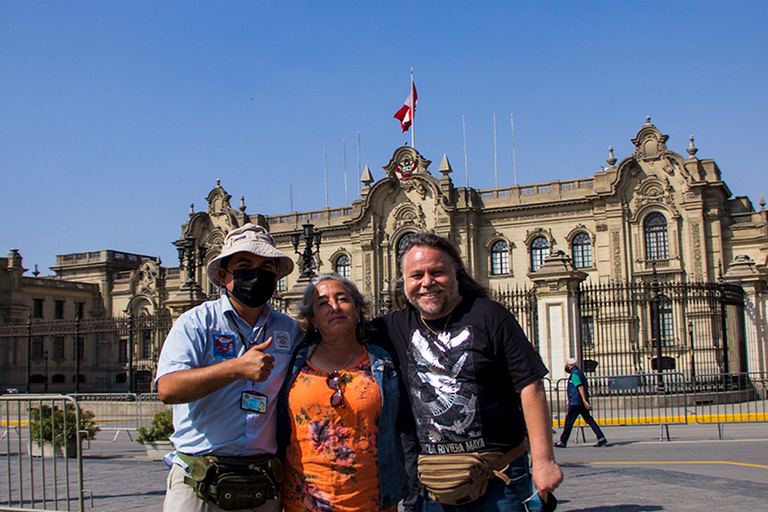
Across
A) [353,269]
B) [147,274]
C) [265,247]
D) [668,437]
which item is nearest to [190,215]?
[147,274]

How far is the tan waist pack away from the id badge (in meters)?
0.81

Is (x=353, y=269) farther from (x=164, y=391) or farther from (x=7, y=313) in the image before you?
(x=164, y=391)

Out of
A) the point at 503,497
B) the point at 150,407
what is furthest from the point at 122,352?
the point at 503,497

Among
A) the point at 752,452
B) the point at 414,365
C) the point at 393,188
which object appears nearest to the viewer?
the point at 414,365

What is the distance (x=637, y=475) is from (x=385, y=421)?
5.78 metres

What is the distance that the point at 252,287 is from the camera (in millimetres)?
3648

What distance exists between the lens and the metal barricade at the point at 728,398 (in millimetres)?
16172

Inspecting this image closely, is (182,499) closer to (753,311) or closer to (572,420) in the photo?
(572,420)

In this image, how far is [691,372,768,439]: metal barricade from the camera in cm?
1617

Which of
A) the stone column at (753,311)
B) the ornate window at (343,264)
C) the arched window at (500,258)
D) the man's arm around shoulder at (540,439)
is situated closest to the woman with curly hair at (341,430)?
the man's arm around shoulder at (540,439)

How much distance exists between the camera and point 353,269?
43219 millimetres

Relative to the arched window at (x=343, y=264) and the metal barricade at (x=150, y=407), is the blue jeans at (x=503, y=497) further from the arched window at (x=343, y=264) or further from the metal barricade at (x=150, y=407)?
the arched window at (x=343, y=264)

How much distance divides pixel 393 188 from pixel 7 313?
21994 mm

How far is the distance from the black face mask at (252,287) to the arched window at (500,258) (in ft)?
122
